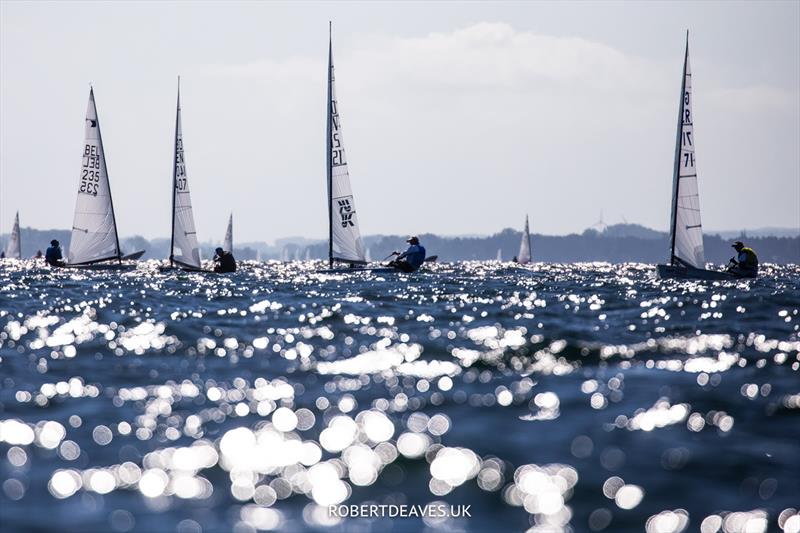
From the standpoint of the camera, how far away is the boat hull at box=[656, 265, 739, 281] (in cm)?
3341

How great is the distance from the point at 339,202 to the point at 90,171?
10.0 m

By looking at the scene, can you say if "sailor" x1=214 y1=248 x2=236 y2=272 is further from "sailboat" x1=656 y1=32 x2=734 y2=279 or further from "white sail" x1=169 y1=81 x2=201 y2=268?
"sailboat" x1=656 y1=32 x2=734 y2=279

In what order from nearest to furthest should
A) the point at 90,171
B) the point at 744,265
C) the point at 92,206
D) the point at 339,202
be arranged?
the point at 744,265 → the point at 339,202 → the point at 90,171 → the point at 92,206

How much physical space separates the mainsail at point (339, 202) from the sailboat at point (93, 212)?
906cm

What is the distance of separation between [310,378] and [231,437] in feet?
9.29

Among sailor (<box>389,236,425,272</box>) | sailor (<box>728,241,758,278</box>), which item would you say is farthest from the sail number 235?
sailor (<box>728,241,758,278</box>)

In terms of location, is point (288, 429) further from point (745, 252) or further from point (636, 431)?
point (745, 252)

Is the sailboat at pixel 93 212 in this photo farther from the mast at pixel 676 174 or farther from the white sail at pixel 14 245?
the white sail at pixel 14 245

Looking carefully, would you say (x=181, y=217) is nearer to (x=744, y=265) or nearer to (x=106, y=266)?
(x=106, y=266)

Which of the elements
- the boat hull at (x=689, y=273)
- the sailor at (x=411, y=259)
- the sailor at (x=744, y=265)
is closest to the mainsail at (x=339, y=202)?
the sailor at (x=411, y=259)

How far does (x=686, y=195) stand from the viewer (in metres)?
34.6

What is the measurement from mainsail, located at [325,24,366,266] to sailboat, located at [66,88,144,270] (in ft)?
29.7

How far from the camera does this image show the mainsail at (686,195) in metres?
34.0

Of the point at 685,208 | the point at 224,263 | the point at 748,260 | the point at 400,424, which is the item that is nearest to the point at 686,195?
the point at 685,208
